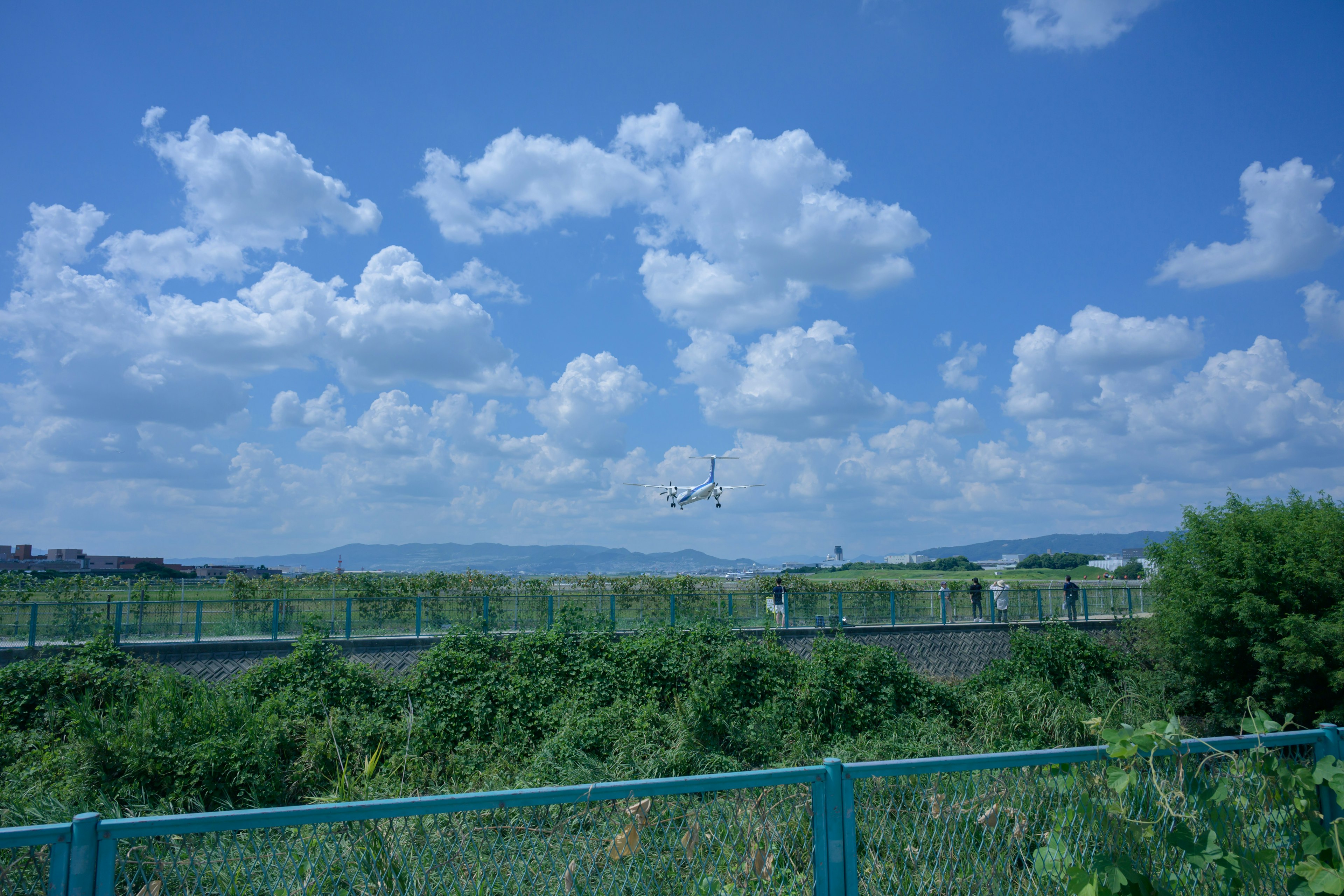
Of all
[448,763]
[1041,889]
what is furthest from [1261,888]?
[448,763]

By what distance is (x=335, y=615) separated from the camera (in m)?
20.8

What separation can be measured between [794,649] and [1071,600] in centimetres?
1091

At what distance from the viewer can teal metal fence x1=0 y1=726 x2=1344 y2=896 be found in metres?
2.82

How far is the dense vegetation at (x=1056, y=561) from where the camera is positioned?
94794mm

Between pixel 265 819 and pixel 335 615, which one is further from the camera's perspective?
pixel 335 615

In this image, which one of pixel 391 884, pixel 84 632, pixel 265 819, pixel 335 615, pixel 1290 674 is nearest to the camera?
pixel 265 819

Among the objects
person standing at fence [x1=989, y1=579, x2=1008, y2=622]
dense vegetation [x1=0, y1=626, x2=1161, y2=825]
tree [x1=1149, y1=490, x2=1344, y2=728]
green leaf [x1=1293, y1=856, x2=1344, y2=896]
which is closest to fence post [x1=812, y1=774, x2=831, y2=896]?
green leaf [x1=1293, y1=856, x2=1344, y2=896]

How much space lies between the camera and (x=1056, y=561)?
107 meters

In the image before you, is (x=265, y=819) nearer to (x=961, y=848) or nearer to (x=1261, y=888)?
(x=961, y=848)

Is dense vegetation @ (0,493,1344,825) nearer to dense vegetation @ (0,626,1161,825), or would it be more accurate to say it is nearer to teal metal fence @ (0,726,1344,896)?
dense vegetation @ (0,626,1161,825)

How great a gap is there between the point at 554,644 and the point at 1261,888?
1715cm

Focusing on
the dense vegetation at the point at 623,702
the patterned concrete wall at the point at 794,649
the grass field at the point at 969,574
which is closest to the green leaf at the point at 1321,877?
the dense vegetation at the point at 623,702

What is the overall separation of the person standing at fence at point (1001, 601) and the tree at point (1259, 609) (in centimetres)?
661

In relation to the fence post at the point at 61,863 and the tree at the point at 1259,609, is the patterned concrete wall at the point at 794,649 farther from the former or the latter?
the fence post at the point at 61,863
